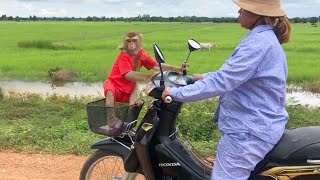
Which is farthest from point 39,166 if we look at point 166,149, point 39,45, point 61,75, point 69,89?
point 39,45

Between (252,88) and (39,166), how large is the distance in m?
3.25

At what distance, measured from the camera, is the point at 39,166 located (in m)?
5.10

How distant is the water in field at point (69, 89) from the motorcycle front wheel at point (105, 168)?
1011 centimetres

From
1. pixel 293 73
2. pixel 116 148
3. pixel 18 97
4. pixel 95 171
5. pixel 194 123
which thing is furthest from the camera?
pixel 293 73

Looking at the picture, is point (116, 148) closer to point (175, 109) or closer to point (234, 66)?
point (175, 109)

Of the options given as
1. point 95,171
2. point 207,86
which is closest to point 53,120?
point 95,171

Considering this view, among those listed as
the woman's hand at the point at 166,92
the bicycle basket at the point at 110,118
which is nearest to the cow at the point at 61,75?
the bicycle basket at the point at 110,118

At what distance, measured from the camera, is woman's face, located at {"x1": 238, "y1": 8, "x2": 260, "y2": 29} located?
8.35ft

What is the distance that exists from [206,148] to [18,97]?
6.48 metres

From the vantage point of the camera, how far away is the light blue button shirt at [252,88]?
8.09 feet

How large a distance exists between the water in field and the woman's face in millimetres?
11183

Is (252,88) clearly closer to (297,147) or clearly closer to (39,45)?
(297,147)

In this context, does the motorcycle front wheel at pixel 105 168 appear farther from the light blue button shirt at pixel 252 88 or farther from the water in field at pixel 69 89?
the water in field at pixel 69 89

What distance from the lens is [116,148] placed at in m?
3.43
